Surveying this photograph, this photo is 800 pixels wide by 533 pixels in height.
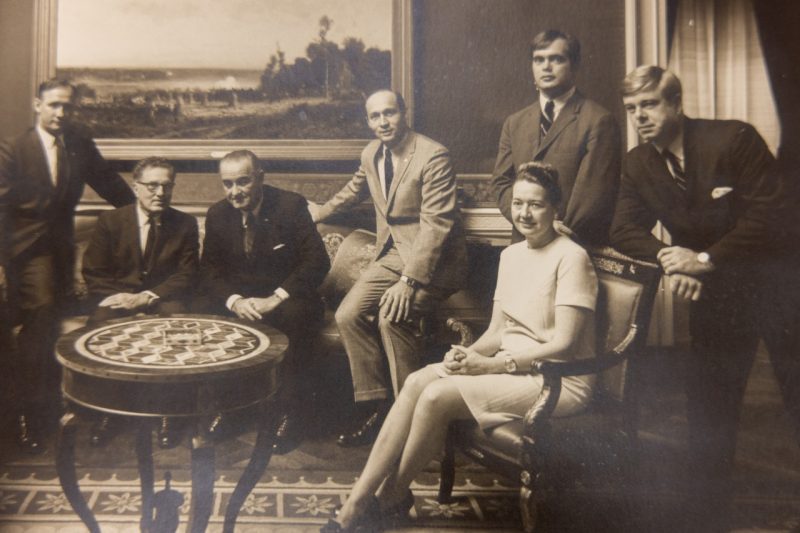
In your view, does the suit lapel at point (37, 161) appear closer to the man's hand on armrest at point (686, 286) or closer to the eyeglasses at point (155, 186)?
the eyeglasses at point (155, 186)

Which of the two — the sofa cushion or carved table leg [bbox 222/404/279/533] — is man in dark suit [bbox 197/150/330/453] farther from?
carved table leg [bbox 222/404/279/533]

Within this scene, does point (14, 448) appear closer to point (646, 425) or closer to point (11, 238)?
point (11, 238)

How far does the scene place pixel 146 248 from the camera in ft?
10.1

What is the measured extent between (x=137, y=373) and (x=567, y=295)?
1.65 metres

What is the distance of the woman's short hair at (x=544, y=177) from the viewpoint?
9.34ft

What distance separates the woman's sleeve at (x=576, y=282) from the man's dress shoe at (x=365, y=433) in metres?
0.93

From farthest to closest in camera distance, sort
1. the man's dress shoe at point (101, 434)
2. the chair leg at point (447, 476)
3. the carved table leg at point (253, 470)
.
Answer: the man's dress shoe at point (101, 434)
the chair leg at point (447, 476)
the carved table leg at point (253, 470)

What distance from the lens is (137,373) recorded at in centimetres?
229

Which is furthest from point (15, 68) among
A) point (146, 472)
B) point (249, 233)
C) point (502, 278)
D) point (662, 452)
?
point (662, 452)

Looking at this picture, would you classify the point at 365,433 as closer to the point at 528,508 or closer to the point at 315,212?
the point at 528,508

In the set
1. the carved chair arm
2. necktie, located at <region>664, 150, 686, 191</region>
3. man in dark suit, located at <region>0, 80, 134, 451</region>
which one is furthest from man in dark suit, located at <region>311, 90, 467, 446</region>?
man in dark suit, located at <region>0, 80, 134, 451</region>

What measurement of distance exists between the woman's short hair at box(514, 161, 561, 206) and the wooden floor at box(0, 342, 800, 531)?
2.82 ft

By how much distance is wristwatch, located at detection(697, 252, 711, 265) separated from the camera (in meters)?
2.92

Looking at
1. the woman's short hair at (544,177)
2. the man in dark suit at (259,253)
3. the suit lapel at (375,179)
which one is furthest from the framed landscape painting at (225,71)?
the woman's short hair at (544,177)
